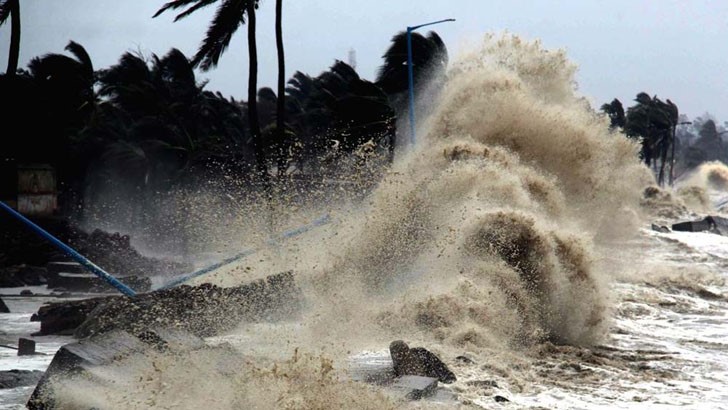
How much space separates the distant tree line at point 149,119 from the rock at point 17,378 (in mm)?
15551

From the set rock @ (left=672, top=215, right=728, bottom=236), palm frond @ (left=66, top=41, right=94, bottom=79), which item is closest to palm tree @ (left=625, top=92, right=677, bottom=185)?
rock @ (left=672, top=215, right=728, bottom=236)

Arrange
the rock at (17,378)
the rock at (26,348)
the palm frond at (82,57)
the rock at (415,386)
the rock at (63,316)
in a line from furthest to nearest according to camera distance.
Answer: the palm frond at (82,57)
the rock at (63,316)
the rock at (26,348)
the rock at (17,378)
the rock at (415,386)

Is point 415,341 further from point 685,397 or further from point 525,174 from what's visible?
point 525,174

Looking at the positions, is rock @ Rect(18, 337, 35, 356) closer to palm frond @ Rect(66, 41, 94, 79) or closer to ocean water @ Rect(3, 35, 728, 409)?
ocean water @ Rect(3, 35, 728, 409)

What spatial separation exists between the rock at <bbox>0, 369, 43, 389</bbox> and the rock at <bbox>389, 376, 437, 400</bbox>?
10.5 feet

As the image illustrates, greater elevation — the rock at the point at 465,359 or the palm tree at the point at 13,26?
the palm tree at the point at 13,26

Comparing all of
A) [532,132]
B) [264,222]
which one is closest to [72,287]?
[264,222]

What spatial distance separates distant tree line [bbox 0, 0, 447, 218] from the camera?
26438 mm

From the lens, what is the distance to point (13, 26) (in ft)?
78.9

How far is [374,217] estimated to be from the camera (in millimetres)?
16750

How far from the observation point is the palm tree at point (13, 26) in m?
23.6

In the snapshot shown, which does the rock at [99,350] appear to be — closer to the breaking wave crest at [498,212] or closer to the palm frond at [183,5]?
the breaking wave crest at [498,212]

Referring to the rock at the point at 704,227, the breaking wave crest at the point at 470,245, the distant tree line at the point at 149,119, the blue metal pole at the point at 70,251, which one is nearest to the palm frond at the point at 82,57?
the distant tree line at the point at 149,119

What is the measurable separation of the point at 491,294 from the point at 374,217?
4113 millimetres
